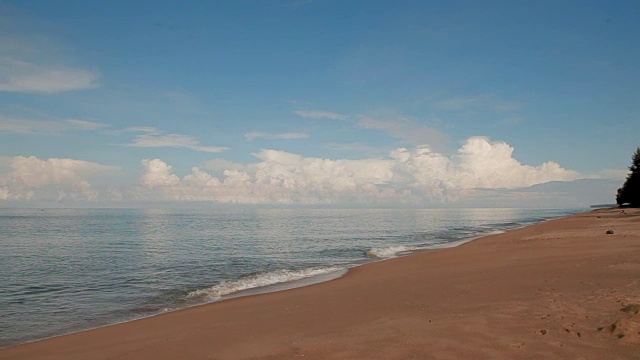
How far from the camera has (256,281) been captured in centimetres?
2045

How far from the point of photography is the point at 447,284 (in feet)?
46.7

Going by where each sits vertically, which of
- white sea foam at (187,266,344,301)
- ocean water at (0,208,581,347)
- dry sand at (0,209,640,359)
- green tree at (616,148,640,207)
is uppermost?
green tree at (616,148,640,207)

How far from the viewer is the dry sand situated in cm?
756

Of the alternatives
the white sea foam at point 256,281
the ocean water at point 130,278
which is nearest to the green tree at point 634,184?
the ocean water at point 130,278

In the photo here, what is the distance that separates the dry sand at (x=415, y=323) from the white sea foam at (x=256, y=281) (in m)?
2.77

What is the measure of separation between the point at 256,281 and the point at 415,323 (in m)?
12.3

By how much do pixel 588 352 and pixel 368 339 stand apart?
148 inches

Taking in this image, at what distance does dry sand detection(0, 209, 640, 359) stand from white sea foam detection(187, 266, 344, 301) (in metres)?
2.77

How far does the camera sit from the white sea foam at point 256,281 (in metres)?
17.5

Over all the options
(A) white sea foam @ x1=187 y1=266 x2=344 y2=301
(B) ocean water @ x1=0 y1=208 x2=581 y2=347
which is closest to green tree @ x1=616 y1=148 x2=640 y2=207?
(B) ocean water @ x1=0 y1=208 x2=581 y2=347

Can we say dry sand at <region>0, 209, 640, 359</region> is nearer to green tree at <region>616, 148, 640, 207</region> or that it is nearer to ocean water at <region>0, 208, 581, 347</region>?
ocean water at <region>0, 208, 581, 347</region>

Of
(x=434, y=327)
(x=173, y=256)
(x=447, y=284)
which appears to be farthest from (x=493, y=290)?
(x=173, y=256)

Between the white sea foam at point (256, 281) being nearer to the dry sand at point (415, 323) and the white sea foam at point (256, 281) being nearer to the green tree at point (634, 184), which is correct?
the dry sand at point (415, 323)

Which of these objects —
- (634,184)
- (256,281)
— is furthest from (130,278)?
(634,184)
